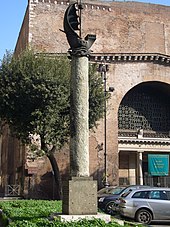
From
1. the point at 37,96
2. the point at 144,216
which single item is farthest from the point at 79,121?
the point at 37,96

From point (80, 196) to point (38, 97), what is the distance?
12.0m

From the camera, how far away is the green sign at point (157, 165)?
101ft

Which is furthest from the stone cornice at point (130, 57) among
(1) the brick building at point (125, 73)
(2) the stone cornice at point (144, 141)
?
(2) the stone cornice at point (144, 141)

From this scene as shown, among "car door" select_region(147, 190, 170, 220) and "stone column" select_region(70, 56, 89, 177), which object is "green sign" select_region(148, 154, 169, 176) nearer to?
"car door" select_region(147, 190, 170, 220)

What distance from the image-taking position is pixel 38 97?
803 inches

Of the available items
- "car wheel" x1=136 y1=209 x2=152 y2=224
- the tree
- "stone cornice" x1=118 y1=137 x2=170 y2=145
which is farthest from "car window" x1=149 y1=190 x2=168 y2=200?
"stone cornice" x1=118 y1=137 x2=170 y2=145

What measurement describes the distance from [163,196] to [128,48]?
68.7ft

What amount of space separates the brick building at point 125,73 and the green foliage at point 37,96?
672 centimetres

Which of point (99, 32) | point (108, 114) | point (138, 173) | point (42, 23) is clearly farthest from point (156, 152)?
point (42, 23)

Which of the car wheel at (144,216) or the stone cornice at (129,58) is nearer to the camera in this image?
the car wheel at (144,216)

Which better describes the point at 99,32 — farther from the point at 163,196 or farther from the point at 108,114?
the point at 163,196

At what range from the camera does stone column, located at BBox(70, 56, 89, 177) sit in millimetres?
9312

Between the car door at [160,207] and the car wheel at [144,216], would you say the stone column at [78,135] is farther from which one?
the car door at [160,207]

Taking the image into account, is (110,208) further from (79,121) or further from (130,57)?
(130,57)
